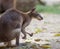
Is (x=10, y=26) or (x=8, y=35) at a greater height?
(x=10, y=26)

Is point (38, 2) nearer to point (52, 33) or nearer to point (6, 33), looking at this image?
point (52, 33)

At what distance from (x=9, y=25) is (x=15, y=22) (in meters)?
0.18

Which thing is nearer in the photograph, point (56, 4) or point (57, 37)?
point (57, 37)

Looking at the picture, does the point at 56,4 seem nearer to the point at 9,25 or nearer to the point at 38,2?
the point at 38,2

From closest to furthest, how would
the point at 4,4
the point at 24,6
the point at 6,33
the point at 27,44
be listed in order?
1. the point at 6,33
2. the point at 27,44
3. the point at 4,4
4. the point at 24,6

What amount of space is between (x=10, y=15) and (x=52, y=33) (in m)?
1.95

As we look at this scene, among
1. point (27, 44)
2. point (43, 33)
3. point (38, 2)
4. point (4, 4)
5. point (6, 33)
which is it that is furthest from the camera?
point (38, 2)

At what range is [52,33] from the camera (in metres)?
7.84

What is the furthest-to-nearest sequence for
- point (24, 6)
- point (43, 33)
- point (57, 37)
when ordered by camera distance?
point (24, 6) < point (43, 33) < point (57, 37)

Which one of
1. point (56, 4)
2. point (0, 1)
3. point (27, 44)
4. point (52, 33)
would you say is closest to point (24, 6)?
point (0, 1)

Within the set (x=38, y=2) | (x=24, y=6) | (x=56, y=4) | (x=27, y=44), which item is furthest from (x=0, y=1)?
(x=27, y=44)

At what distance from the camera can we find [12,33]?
6051 millimetres

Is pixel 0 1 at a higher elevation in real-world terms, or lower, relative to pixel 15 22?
higher

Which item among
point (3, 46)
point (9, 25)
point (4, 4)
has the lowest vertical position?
point (3, 46)
